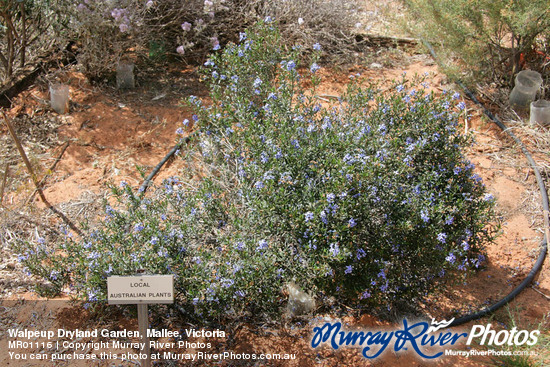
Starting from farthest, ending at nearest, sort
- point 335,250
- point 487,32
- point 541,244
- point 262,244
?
point 487,32 → point 541,244 → point 262,244 → point 335,250

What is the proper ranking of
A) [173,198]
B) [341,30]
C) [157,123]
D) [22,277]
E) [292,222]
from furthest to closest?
[341,30] < [157,123] < [22,277] < [173,198] < [292,222]

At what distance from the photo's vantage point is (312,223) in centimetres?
304

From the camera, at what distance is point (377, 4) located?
7.57 metres

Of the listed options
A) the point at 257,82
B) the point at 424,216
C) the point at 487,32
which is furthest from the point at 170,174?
the point at 487,32

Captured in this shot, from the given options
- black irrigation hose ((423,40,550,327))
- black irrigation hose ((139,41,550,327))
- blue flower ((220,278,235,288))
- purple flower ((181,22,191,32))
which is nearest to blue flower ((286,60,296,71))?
black irrigation hose ((139,41,550,327))

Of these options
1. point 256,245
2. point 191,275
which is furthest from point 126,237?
point 256,245

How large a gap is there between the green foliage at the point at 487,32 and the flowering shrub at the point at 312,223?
2.04m

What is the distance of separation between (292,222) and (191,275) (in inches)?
27.3

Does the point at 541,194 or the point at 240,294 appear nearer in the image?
the point at 240,294

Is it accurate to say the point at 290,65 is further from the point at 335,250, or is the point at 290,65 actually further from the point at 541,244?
the point at 541,244

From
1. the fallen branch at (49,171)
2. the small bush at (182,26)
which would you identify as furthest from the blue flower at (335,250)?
the small bush at (182,26)

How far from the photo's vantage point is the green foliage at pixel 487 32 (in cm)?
515

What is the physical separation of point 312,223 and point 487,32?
3.63 meters

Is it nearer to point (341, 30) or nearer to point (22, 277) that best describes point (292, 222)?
point (22, 277)
